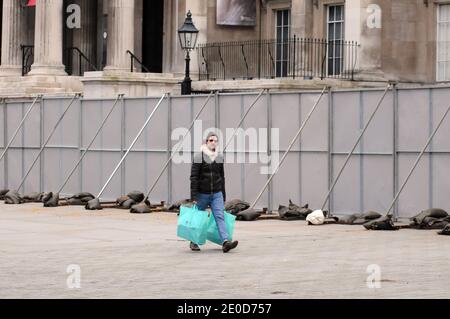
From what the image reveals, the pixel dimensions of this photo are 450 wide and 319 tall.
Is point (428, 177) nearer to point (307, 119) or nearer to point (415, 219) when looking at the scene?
A: point (415, 219)

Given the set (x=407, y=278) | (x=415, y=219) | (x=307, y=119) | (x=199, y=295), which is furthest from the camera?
(x=307, y=119)

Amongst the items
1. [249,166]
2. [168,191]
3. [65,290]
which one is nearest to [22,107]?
[168,191]

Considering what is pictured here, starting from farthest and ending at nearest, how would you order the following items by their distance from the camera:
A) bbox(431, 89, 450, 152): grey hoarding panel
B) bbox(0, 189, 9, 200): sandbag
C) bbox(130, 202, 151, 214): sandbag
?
bbox(0, 189, 9, 200): sandbag, bbox(130, 202, 151, 214): sandbag, bbox(431, 89, 450, 152): grey hoarding panel

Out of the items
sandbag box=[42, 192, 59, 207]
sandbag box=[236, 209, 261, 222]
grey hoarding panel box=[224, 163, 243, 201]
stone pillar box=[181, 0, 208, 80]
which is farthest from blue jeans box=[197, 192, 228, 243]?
stone pillar box=[181, 0, 208, 80]

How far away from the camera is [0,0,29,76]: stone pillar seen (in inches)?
2067

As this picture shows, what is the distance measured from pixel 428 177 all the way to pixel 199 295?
1261cm

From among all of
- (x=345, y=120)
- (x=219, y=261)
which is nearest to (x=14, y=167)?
(x=345, y=120)

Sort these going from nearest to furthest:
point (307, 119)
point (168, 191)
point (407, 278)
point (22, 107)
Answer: point (407, 278) < point (307, 119) < point (168, 191) < point (22, 107)

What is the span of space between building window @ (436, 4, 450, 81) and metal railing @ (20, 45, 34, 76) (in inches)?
640

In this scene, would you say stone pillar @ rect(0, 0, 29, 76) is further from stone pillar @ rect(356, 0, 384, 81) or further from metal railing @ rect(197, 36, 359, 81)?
stone pillar @ rect(356, 0, 384, 81)

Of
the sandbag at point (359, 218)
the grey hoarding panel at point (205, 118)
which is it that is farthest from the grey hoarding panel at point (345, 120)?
the grey hoarding panel at point (205, 118)

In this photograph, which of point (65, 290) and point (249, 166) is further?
point (249, 166)

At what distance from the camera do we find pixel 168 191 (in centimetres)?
3475

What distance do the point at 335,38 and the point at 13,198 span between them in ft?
49.6
